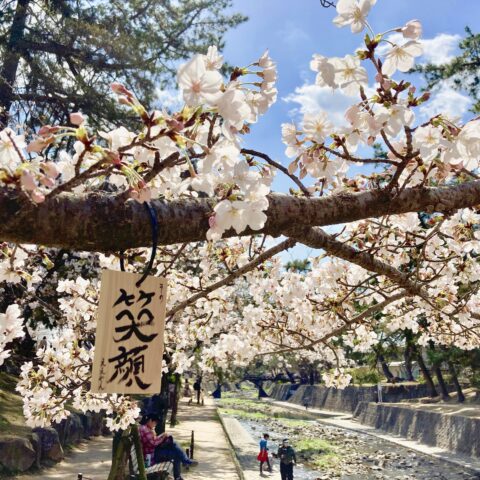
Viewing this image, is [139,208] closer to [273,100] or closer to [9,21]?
[273,100]

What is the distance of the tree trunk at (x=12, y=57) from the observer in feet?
35.2

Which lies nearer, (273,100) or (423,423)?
(273,100)

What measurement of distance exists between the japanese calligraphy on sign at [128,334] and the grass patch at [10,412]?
892 cm

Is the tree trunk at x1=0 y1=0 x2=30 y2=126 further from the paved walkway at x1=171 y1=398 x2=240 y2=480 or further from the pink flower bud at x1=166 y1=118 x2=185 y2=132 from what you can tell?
the pink flower bud at x1=166 y1=118 x2=185 y2=132

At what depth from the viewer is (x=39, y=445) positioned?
985 centimetres

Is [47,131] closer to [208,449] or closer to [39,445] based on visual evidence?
[39,445]

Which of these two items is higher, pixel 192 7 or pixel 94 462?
pixel 192 7

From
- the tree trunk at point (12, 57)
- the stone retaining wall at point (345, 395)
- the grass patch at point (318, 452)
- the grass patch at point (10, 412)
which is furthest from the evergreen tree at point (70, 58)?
the stone retaining wall at point (345, 395)

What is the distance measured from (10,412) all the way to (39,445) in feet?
3.75

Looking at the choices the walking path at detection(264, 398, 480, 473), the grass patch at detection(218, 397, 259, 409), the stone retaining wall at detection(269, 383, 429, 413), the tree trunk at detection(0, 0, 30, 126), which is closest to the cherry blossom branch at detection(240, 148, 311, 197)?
the tree trunk at detection(0, 0, 30, 126)

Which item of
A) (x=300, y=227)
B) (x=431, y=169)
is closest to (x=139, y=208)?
(x=300, y=227)

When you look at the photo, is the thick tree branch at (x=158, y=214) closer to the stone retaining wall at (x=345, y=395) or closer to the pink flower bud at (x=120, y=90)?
the pink flower bud at (x=120, y=90)

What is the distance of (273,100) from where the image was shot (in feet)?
6.89

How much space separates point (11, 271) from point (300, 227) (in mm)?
1537
